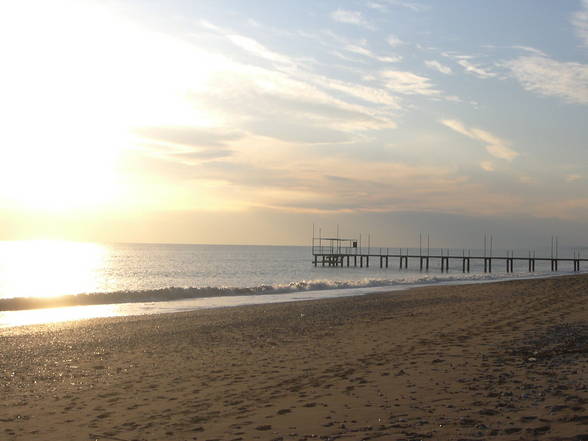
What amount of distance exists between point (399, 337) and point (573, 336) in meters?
3.48

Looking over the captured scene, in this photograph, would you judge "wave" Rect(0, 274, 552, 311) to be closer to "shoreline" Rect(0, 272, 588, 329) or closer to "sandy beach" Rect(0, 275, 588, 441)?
"shoreline" Rect(0, 272, 588, 329)

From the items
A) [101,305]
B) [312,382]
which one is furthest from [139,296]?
[312,382]

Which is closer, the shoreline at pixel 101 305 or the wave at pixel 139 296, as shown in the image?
the shoreline at pixel 101 305

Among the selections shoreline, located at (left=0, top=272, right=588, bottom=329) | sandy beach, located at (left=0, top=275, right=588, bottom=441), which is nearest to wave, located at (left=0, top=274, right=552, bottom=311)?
shoreline, located at (left=0, top=272, right=588, bottom=329)

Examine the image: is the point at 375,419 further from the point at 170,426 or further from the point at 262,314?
the point at 262,314

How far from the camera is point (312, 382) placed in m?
8.21

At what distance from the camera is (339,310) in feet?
67.0

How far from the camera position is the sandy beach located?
5.97 metres

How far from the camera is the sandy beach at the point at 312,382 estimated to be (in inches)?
235

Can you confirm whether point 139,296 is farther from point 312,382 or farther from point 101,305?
point 312,382

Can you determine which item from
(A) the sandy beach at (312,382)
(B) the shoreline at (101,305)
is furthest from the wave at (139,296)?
(A) the sandy beach at (312,382)

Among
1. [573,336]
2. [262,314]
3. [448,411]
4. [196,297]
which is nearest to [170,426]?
[448,411]

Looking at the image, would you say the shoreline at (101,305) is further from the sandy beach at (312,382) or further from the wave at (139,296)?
the sandy beach at (312,382)

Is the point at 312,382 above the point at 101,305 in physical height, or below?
above
